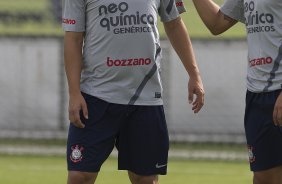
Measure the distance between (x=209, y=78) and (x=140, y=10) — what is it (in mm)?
7524

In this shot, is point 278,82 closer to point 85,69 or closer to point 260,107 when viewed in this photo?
point 260,107

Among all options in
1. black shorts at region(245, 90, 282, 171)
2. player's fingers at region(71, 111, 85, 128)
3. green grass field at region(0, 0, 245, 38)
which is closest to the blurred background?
black shorts at region(245, 90, 282, 171)

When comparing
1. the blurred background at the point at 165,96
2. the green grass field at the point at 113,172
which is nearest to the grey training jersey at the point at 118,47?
the green grass field at the point at 113,172

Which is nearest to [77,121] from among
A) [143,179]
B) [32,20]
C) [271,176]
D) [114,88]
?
[114,88]

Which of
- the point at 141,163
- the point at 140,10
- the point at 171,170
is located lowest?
the point at 171,170

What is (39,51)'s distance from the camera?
14.2 meters

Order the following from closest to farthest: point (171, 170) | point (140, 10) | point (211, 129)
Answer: point (140, 10)
point (171, 170)
point (211, 129)

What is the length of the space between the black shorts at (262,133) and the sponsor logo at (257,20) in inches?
16.8

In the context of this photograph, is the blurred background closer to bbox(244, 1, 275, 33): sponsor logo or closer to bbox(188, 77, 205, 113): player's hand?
bbox(188, 77, 205, 113): player's hand

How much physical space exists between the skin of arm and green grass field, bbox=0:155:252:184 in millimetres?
3887

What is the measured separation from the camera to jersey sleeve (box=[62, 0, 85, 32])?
6.62m

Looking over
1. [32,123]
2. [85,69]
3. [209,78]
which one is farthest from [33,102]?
[85,69]

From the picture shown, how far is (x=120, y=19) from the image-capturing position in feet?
21.7

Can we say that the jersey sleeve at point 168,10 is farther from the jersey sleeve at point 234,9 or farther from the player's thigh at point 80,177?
the player's thigh at point 80,177
